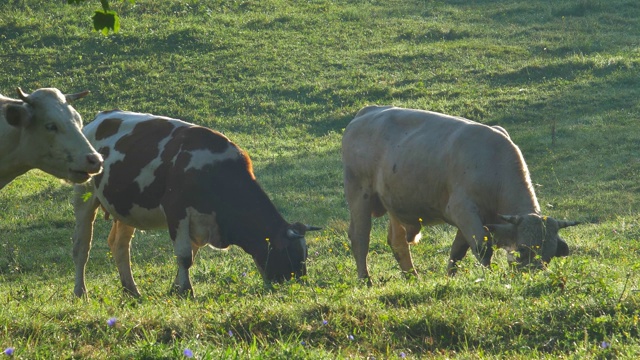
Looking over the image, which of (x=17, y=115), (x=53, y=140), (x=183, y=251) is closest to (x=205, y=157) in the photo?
(x=183, y=251)

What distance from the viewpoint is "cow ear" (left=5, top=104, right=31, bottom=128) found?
879cm

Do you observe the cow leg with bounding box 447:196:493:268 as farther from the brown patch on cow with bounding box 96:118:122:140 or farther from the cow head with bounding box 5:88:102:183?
the brown patch on cow with bounding box 96:118:122:140

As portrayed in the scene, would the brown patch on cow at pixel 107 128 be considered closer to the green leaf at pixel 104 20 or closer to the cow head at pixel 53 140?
the cow head at pixel 53 140

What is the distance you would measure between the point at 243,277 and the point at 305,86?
1747 cm

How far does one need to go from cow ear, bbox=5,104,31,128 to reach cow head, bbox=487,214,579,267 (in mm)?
4981

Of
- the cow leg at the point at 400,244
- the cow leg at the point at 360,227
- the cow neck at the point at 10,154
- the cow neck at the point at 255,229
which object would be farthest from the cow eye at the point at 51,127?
the cow leg at the point at 400,244

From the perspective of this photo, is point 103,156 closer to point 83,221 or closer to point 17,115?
point 83,221

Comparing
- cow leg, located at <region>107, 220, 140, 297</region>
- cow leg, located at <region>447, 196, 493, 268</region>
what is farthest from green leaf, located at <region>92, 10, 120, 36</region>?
cow leg, located at <region>107, 220, 140, 297</region>

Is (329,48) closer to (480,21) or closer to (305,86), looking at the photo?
(305,86)

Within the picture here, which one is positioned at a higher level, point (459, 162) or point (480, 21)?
point (459, 162)

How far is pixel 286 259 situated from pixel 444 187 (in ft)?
6.80

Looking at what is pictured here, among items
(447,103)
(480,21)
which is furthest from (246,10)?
(447,103)

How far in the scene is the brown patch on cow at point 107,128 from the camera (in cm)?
1313

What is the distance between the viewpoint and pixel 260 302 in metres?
8.46
